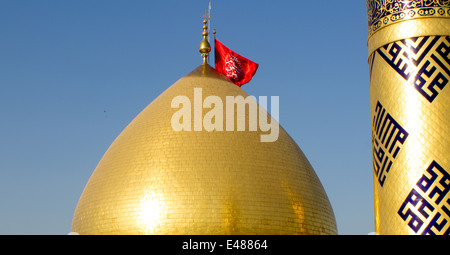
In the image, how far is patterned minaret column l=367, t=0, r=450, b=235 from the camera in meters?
7.68

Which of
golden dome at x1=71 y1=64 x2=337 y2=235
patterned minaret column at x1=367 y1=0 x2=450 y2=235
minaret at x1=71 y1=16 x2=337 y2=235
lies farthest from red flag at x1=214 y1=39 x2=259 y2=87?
patterned minaret column at x1=367 y1=0 x2=450 y2=235

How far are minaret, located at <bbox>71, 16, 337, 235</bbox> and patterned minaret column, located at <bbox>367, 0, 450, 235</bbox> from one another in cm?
312

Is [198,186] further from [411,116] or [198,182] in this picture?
[411,116]

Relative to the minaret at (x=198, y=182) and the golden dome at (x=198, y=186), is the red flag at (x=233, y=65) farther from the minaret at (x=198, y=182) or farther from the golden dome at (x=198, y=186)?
the golden dome at (x=198, y=186)

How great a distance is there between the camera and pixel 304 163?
12.3m

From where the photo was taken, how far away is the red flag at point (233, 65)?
14172mm

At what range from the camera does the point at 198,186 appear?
36.3ft

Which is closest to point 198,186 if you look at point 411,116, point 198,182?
point 198,182

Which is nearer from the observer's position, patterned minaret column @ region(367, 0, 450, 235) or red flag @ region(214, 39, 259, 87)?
patterned minaret column @ region(367, 0, 450, 235)

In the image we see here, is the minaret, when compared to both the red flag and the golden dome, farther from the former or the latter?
the red flag

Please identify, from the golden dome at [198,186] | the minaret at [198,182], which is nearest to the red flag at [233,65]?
the minaret at [198,182]
